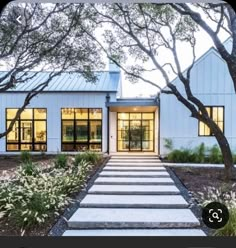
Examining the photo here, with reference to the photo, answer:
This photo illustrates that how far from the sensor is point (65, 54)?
261 centimetres

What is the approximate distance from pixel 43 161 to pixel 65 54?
3.27 feet

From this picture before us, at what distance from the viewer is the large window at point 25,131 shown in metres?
2.07

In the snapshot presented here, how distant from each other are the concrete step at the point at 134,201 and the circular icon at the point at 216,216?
3.58 feet

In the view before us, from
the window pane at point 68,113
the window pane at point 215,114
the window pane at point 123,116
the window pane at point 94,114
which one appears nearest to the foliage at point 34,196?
the window pane at point 68,113

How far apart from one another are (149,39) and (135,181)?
1813mm

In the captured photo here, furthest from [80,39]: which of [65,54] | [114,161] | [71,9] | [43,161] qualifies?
[114,161]

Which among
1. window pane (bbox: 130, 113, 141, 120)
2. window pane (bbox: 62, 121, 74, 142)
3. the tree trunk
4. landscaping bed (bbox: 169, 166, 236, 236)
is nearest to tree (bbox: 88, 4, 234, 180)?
the tree trunk

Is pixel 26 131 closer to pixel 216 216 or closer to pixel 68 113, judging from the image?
pixel 216 216

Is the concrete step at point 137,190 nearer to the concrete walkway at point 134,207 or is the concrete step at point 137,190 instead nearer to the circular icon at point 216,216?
the concrete walkway at point 134,207

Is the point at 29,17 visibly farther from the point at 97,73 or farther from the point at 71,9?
the point at 97,73

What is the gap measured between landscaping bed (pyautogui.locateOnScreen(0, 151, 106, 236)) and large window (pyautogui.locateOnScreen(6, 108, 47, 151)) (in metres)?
0.38

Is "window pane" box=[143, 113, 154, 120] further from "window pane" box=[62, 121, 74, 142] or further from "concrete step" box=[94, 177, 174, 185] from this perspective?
"window pane" box=[62, 121, 74, 142]

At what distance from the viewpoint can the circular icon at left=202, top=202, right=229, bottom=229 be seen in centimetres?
159

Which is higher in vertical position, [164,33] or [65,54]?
[164,33]
